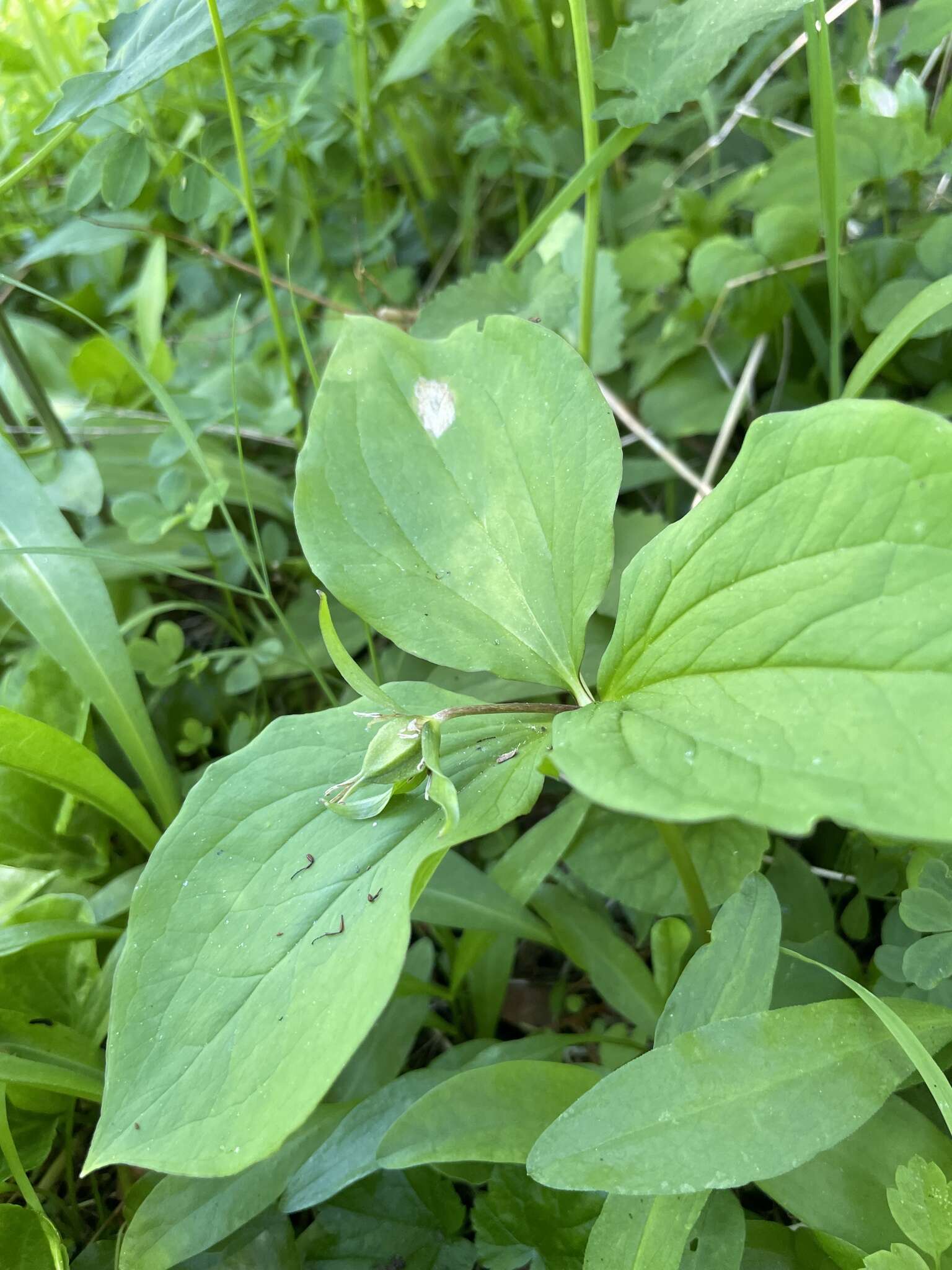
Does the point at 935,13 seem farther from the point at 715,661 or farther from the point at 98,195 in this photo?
the point at 98,195

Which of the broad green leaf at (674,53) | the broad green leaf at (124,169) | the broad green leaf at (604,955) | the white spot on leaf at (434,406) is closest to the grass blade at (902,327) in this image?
the broad green leaf at (674,53)

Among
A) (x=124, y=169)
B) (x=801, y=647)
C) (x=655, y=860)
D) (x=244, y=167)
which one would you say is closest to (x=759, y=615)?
(x=801, y=647)

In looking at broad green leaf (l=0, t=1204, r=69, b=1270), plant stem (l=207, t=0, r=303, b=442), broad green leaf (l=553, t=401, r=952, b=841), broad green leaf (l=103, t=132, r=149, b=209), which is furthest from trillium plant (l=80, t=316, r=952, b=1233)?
broad green leaf (l=103, t=132, r=149, b=209)

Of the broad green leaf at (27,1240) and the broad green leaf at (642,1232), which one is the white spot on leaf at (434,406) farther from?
the broad green leaf at (27,1240)

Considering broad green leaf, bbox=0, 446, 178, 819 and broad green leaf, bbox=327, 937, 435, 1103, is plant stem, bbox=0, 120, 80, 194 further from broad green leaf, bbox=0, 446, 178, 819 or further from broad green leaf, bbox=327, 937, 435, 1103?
broad green leaf, bbox=327, 937, 435, 1103

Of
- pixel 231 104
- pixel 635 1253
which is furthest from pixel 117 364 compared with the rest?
pixel 635 1253

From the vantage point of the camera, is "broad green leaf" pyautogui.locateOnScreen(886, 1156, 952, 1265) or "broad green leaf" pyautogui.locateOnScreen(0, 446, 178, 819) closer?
"broad green leaf" pyautogui.locateOnScreen(886, 1156, 952, 1265)

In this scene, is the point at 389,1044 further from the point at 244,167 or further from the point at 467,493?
the point at 244,167
